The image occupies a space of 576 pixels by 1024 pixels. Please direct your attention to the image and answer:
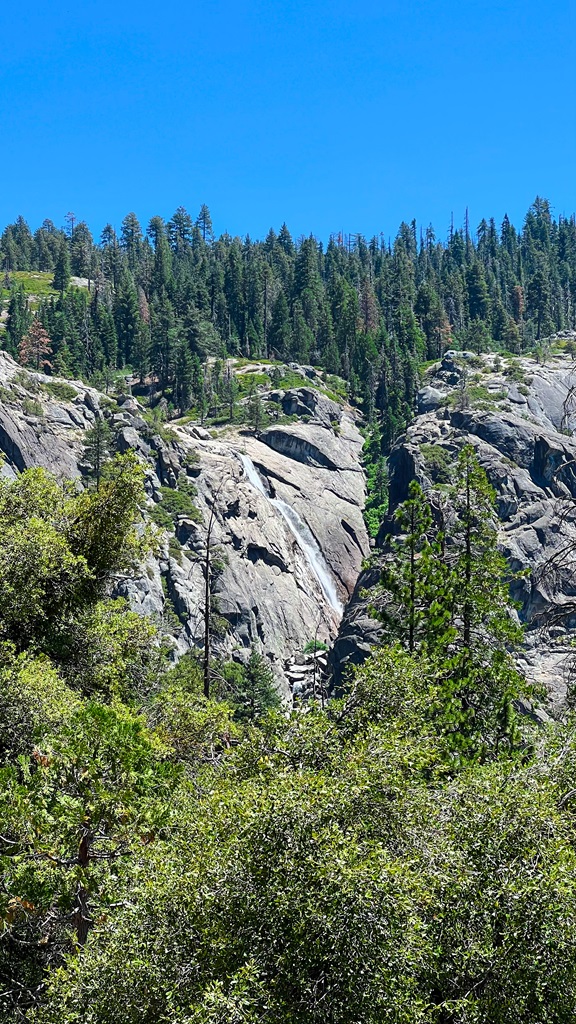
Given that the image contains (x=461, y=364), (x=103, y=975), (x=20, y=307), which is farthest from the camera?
(x=20, y=307)

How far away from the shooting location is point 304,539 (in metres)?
83.1

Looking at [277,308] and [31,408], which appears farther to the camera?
[277,308]

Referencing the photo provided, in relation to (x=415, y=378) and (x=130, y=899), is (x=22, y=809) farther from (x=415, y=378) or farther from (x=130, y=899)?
(x=415, y=378)

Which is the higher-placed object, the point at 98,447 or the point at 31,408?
the point at 31,408

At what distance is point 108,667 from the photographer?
1598 cm

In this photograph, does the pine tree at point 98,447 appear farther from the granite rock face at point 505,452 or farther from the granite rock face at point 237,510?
the granite rock face at point 505,452

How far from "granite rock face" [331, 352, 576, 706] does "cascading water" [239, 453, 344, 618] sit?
4.63 metres

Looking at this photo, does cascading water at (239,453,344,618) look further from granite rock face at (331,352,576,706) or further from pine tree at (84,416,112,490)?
pine tree at (84,416,112,490)

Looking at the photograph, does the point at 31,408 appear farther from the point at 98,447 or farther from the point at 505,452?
the point at 505,452

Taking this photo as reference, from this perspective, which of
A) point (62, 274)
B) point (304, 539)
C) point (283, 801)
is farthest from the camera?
point (62, 274)

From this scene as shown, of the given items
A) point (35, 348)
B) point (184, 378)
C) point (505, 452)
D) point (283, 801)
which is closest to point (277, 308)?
point (184, 378)

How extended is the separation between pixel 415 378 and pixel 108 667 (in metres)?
94.8

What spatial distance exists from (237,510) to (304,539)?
861 cm

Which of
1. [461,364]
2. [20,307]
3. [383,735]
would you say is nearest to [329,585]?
[461,364]
